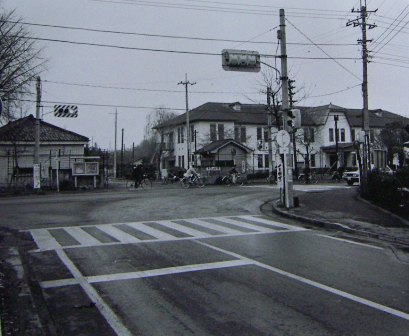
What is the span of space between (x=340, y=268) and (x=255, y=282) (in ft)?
5.89

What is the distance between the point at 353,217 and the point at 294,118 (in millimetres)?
4747

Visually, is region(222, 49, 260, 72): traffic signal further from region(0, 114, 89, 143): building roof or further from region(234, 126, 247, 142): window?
region(234, 126, 247, 142): window

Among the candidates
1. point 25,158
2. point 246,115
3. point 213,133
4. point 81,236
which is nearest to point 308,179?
point 213,133

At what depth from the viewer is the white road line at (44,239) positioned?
407 inches

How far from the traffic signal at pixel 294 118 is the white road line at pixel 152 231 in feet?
23.4

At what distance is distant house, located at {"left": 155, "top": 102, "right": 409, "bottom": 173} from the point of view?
53.3 meters

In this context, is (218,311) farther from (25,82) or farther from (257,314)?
(25,82)

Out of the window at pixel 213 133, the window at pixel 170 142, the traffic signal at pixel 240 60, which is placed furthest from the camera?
the window at pixel 170 142

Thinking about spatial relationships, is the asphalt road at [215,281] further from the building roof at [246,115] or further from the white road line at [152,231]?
the building roof at [246,115]

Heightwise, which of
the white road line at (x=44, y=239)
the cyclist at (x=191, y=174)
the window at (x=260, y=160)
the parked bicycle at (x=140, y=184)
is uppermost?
the window at (x=260, y=160)

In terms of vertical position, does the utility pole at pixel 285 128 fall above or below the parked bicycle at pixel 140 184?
above

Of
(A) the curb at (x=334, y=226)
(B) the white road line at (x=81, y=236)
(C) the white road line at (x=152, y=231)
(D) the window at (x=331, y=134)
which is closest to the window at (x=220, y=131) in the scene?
(D) the window at (x=331, y=134)

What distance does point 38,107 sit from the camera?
31203mm

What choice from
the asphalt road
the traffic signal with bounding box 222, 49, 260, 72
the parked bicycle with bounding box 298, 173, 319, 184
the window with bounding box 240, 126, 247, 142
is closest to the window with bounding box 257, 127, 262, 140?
the window with bounding box 240, 126, 247, 142
